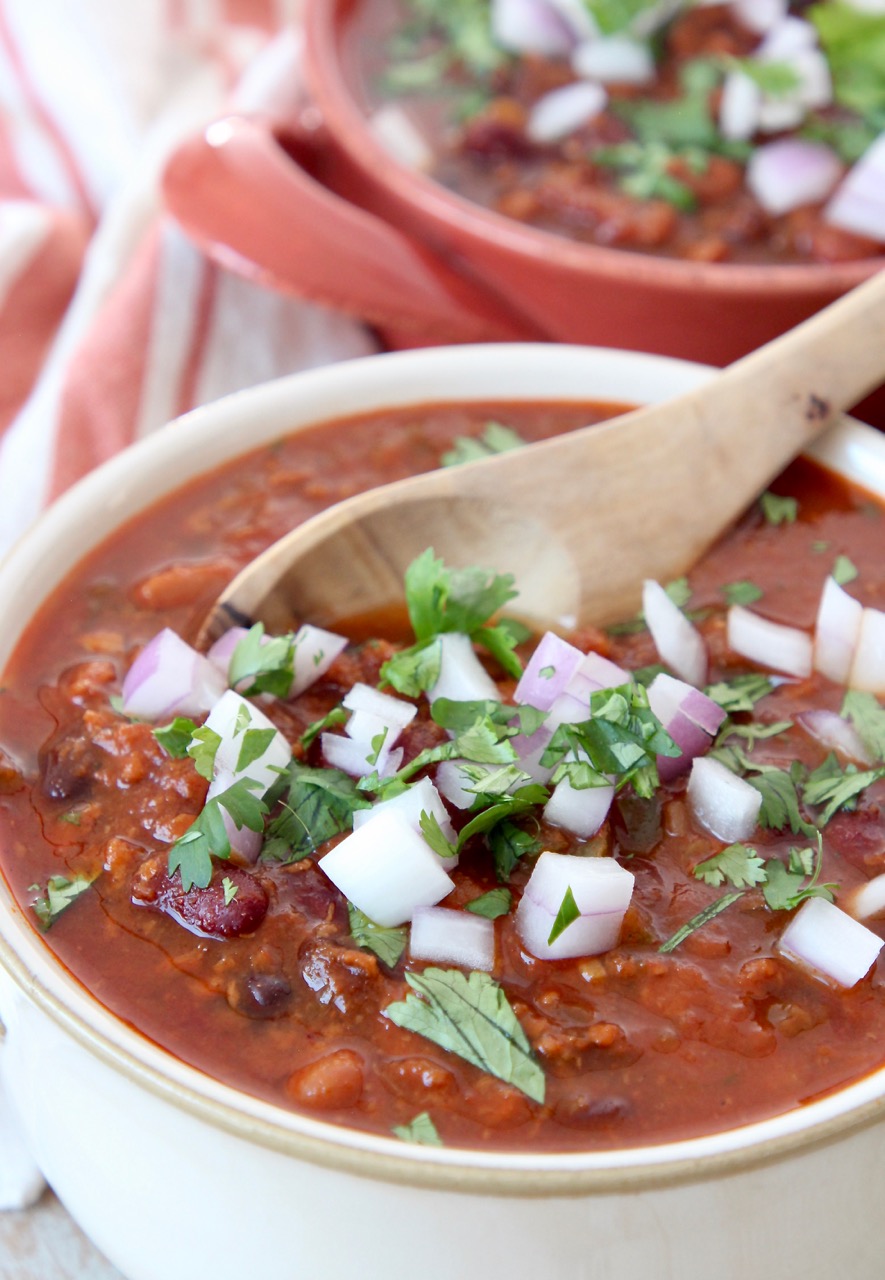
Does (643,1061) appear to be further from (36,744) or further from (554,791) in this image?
(36,744)

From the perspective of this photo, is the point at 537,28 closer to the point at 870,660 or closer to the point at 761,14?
the point at 761,14

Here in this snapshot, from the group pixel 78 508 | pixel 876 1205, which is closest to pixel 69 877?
pixel 78 508

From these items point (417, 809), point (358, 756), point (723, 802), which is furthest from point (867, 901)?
point (358, 756)

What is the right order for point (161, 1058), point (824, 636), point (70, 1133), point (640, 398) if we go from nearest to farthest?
point (161, 1058) < point (70, 1133) < point (824, 636) < point (640, 398)

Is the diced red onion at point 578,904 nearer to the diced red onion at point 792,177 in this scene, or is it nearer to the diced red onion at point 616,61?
the diced red onion at point 792,177

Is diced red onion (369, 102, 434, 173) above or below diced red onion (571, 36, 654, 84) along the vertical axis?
above

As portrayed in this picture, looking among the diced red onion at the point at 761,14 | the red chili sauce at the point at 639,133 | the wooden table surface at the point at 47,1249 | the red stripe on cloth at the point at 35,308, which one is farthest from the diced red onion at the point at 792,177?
the wooden table surface at the point at 47,1249

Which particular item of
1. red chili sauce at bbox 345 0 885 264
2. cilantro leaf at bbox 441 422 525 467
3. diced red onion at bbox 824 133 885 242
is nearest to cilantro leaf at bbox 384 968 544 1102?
cilantro leaf at bbox 441 422 525 467

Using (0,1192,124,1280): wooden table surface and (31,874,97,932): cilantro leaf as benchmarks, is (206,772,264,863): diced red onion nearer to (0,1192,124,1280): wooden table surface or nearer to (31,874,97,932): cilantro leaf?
(31,874,97,932): cilantro leaf
